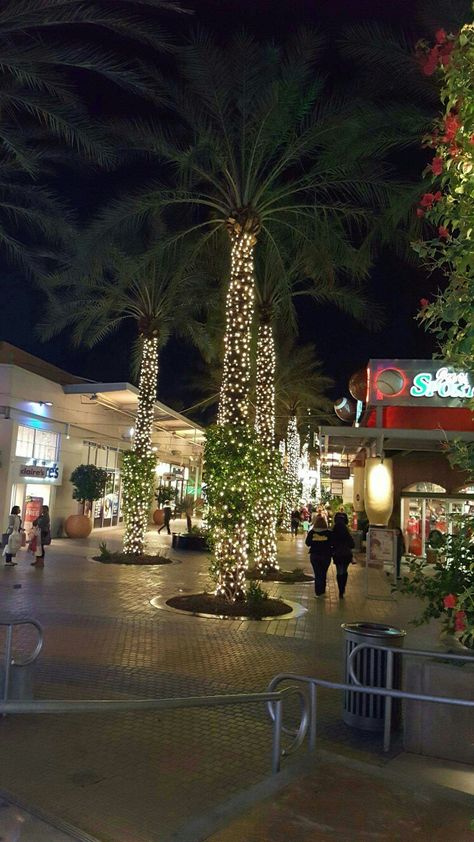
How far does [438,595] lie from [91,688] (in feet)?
12.5

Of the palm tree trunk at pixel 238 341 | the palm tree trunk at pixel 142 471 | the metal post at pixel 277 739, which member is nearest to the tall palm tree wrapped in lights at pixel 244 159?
the palm tree trunk at pixel 238 341

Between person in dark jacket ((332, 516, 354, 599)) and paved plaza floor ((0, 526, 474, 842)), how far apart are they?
527 mm

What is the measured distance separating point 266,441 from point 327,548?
4.06m

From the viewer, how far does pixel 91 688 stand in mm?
7082

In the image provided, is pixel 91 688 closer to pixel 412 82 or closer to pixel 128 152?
pixel 412 82

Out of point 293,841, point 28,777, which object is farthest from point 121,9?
point 293,841

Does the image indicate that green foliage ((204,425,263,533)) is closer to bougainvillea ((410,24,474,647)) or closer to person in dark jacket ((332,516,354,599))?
person in dark jacket ((332,516,354,599))

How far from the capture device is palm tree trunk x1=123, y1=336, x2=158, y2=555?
64.4 ft

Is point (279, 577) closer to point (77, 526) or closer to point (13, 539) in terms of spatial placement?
point (13, 539)

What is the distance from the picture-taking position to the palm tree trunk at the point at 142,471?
19625mm

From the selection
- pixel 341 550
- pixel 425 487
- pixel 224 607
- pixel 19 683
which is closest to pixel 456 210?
pixel 19 683

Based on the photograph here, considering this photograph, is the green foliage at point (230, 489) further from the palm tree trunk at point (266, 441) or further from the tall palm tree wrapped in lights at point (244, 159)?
the palm tree trunk at point (266, 441)

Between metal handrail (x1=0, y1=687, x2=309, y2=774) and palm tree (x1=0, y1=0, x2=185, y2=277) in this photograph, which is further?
palm tree (x1=0, y1=0, x2=185, y2=277)

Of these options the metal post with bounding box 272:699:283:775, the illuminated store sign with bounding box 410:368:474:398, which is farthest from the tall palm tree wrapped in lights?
the metal post with bounding box 272:699:283:775
